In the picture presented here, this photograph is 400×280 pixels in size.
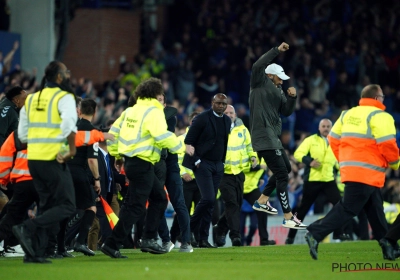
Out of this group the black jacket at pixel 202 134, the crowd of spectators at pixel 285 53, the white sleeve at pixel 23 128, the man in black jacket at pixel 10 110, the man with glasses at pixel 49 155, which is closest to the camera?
the man with glasses at pixel 49 155

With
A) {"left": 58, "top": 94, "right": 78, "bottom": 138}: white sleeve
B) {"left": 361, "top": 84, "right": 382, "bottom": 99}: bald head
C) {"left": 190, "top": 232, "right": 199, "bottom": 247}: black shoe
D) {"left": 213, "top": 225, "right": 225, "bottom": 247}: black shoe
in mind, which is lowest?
{"left": 213, "top": 225, "right": 225, "bottom": 247}: black shoe

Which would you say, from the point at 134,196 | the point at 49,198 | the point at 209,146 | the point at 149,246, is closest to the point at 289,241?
the point at 209,146

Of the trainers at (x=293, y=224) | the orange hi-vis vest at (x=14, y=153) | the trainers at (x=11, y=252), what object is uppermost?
the orange hi-vis vest at (x=14, y=153)

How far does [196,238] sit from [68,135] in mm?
5948

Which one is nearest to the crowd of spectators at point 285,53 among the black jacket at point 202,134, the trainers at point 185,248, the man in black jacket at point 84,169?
the black jacket at point 202,134

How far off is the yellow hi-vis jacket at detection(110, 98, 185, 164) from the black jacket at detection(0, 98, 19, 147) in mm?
2350

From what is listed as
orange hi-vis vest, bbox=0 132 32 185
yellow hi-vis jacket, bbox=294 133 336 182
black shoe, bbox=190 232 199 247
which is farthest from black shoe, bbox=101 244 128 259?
yellow hi-vis jacket, bbox=294 133 336 182

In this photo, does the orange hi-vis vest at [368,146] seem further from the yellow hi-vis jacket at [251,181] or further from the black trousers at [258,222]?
the yellow hi-vis jacket at [251,181]

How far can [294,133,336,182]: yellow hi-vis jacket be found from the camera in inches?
709

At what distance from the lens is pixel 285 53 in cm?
2803

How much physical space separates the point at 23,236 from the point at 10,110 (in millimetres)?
3504

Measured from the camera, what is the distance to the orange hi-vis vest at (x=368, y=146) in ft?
38.6

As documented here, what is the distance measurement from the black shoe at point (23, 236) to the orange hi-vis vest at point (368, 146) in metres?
3.97

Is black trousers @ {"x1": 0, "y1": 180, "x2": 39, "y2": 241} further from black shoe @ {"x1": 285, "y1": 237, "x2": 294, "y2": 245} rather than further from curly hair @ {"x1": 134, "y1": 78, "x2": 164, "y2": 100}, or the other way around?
black shoe @ {"x1": 285, "y1": 237, "x2": 294, "y2": 245}
